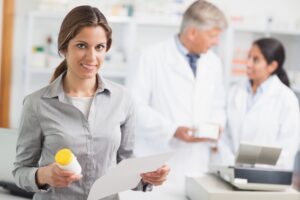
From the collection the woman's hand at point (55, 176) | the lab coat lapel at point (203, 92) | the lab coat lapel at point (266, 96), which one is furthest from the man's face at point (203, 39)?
the woman's hand at point (55, 176)

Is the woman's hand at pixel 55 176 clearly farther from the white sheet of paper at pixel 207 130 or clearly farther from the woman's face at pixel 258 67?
the woman's face at pixel 258 67

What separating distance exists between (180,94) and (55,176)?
128 cm

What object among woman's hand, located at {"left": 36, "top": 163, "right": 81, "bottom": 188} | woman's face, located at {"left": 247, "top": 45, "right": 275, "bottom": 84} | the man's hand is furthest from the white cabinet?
woman's hand, located at {"left": 36, "top": 163, "right": 81, "bottom": 188}

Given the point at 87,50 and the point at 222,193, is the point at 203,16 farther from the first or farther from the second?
the point at 87,50

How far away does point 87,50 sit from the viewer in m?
1.09

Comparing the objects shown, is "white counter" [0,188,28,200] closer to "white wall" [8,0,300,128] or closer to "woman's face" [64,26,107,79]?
"woman's face" [64,26,107,79]

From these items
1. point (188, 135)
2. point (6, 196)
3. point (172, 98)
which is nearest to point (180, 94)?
point (172, 98)

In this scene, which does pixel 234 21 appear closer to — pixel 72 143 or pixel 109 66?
pixel 109 66

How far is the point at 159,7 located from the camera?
→ 2828 millimetres

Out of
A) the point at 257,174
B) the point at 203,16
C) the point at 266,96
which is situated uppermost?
the point at 203,16

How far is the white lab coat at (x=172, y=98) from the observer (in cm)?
216

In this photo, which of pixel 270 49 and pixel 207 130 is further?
pixel 270 49

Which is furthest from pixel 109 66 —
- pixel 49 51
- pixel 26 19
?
pixel 26 19

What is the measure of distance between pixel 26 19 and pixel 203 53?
1.14 metres
